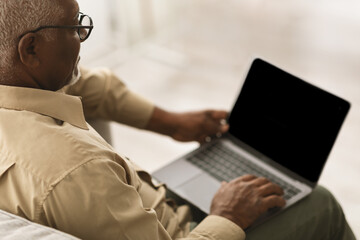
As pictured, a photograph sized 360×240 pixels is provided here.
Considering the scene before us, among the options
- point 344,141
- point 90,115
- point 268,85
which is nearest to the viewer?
point 268,85

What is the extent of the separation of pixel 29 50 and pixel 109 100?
0.61 metres

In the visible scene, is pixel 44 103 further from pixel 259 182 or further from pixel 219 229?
pixel 259 182

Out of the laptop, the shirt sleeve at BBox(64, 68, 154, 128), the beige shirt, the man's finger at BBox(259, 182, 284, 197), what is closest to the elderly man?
the beige shirt

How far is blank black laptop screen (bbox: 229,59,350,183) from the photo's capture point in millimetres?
1363

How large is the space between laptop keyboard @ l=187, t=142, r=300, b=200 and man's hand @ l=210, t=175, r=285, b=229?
5.0 inches

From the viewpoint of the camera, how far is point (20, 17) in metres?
1.00

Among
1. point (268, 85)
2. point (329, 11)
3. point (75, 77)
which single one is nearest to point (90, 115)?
point (75, 77)

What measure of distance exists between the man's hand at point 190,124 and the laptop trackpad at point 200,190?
0.61 ft

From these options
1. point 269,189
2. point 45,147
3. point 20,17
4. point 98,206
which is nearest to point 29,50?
point 20,17

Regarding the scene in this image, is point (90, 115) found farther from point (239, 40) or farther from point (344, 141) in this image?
point (239, 40)

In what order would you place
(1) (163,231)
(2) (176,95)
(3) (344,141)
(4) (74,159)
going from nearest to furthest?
(4) (74,159)
(1) (163,231)
(3) (344,141)
(2) (176,95)

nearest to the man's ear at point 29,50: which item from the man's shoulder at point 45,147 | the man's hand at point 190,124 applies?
the man's shoulder at point 45,147

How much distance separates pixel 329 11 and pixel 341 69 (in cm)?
62

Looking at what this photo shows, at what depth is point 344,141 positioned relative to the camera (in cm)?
236
